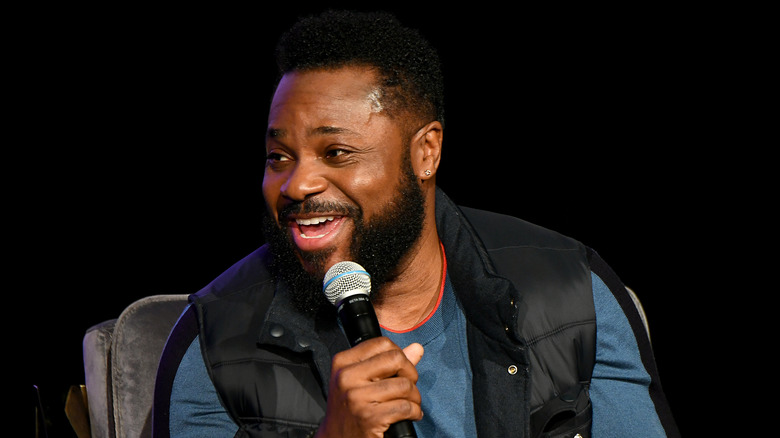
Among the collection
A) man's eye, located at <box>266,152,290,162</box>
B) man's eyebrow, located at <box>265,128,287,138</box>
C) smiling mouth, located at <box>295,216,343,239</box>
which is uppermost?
man's eyebrow, located at <box>265,128,287,138</box>

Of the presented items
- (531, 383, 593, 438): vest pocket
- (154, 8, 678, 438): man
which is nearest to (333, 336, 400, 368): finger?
(154, 8, 678, 438): man

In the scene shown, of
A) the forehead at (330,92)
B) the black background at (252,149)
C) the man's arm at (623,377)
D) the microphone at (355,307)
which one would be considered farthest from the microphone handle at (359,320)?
the black background at (252,149)

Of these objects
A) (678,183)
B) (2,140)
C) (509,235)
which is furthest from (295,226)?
(678,183)

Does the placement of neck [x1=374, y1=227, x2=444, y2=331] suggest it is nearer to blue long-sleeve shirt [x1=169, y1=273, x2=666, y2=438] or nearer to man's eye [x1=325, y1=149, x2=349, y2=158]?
blue long-sleeve shirt [x1=169, y1=273, x2=666, y2=438]

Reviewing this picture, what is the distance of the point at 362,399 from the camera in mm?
1230

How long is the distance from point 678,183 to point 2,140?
2090 millimetres

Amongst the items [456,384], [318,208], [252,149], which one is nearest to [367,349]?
[318,208]

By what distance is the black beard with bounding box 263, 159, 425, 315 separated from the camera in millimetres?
1647

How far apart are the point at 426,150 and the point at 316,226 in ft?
1.12

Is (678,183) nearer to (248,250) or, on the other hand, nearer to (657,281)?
(657,281)

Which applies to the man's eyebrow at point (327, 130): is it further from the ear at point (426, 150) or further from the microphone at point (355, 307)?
the microphone at point (355, 307)

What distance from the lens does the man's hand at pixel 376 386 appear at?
121cm

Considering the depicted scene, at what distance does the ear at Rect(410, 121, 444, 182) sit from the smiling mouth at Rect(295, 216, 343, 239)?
247mm

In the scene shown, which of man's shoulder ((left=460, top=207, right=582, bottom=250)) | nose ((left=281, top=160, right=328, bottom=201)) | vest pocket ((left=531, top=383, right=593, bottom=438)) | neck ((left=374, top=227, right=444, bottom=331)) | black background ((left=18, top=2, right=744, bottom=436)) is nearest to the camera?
nose ((left=281, top=160, right=328, bottom=201))
